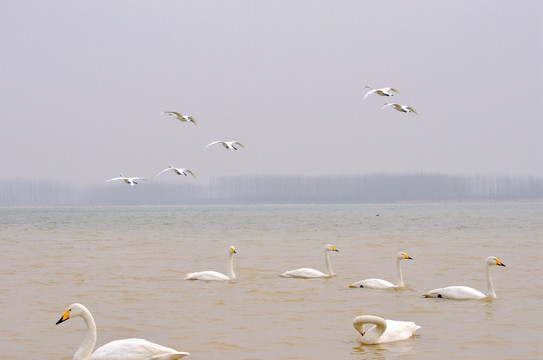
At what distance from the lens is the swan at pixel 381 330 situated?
10.3m

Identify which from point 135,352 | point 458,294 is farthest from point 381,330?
point 458,294

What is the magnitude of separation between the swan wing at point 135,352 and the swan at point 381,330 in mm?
2786

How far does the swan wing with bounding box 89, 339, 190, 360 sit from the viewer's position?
29.1ft

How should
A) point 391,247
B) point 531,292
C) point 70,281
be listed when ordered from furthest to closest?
point 391,247 → point 70,281 → point 531,292

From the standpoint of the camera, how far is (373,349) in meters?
10.1

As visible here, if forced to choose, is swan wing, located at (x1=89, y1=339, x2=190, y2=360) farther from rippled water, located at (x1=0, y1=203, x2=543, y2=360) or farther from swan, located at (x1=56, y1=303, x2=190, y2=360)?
rippled water, located at (x1=0, y1=203, x2=543, y2=360)

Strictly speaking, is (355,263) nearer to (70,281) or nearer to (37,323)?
(70,281)

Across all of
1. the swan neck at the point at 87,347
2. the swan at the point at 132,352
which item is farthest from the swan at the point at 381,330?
the swan neck at the point at 87,347

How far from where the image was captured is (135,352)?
349 inches

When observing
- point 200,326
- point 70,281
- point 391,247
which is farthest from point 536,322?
point 391,247

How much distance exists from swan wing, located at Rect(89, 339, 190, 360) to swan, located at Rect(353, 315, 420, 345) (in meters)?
2.79

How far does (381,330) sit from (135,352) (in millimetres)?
3553

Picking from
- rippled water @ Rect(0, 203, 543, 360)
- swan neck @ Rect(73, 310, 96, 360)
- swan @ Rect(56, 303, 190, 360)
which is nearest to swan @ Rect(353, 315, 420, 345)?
rippled water @ Rect(0, 203, 543, 360)

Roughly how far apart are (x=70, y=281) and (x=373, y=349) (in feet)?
34.1
